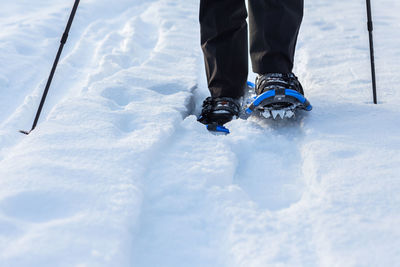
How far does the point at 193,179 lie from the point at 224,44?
896 millimetres

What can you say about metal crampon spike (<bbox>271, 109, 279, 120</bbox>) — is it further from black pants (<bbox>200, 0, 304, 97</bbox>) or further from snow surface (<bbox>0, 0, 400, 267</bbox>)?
black pants (<bbox>200, 0, 304, 97</bbox>)

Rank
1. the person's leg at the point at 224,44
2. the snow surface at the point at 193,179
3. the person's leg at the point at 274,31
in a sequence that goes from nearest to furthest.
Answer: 1. the snow surface at the point at 193,179
2. the person's leg at the point at 274,31
3. the person's leg at the point at 224,44

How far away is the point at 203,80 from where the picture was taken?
2.49 metres

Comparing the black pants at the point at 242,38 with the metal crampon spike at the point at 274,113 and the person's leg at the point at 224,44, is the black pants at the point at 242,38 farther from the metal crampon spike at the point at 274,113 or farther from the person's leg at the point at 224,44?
the metal crampon spike at the point at 274,113

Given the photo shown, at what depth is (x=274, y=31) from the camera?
5.17 ft

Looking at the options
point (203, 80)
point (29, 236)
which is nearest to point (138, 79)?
point (203, 80)

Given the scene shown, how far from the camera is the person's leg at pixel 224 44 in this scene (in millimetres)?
1792

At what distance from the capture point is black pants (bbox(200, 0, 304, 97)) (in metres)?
1.58

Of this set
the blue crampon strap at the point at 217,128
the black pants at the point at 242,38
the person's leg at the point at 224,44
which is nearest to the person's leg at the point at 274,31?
the black pants at the point at 242,38

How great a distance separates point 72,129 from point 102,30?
8.85 ft

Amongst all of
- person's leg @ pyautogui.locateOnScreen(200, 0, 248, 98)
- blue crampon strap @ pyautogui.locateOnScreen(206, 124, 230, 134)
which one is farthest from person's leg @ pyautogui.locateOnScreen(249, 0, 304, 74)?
blue crampon strap @ pyautogui.locateOnScreen(206, 124, 230, 134)

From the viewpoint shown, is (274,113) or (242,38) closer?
(274,113)

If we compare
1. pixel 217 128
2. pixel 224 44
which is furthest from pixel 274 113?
pixel 224 44

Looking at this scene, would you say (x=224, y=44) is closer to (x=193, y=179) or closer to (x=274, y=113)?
(x=274, y=113)
